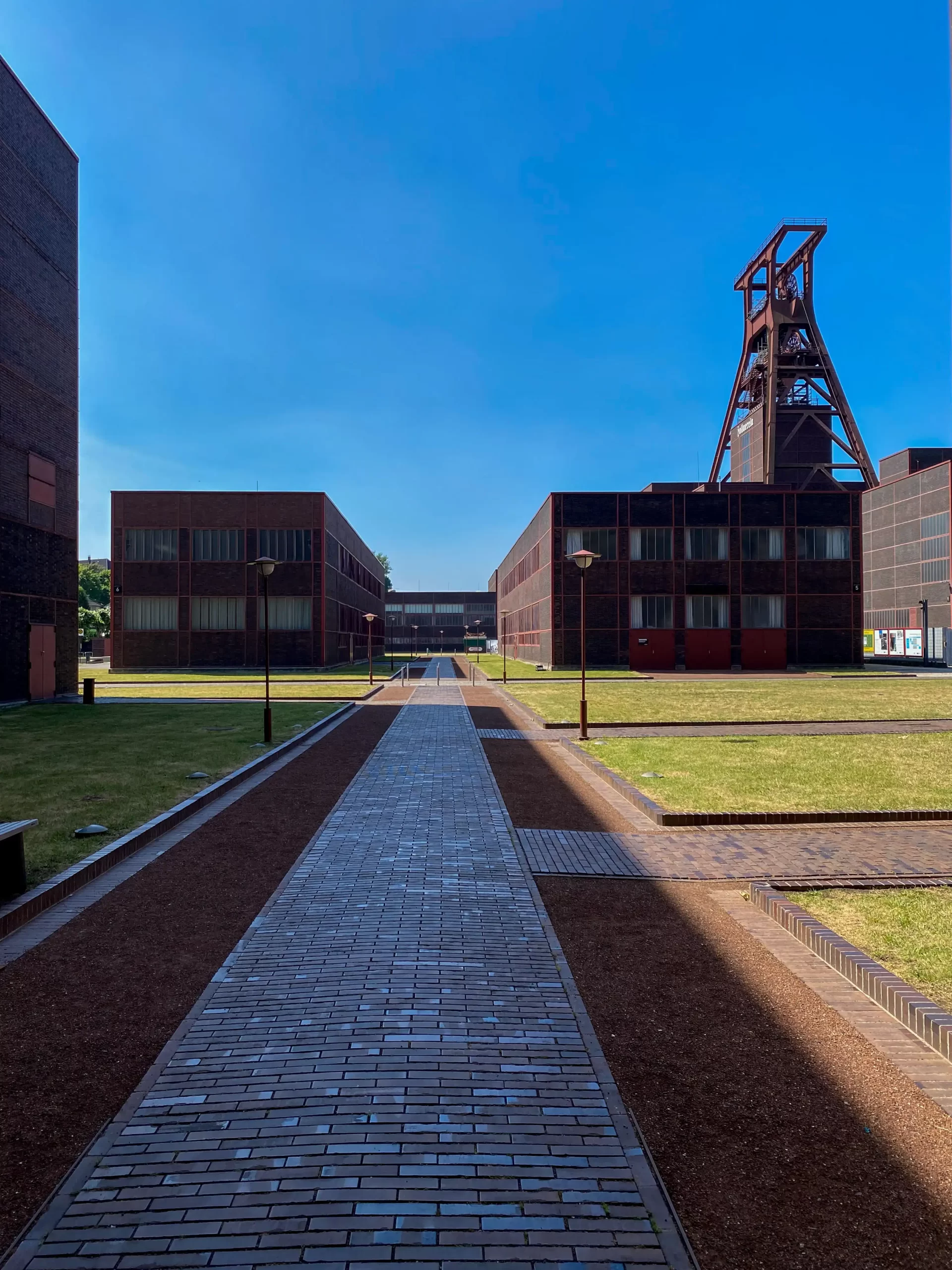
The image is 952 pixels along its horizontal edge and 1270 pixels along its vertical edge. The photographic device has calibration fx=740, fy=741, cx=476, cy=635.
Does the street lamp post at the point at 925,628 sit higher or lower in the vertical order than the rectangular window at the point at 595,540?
lower

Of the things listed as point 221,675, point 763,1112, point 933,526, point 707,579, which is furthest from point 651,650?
point 763,1112

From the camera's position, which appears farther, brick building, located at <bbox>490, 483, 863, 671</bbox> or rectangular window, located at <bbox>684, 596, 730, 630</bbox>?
rectangular window, located at <bbox>684, 596, 730, 630</bbox>

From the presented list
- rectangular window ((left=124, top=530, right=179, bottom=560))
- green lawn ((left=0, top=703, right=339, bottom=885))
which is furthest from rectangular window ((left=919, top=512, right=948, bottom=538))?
rectangular window ((left=124, top=530, right=179, bottom=560))

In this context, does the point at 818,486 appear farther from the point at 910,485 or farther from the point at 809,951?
the point at 809,951

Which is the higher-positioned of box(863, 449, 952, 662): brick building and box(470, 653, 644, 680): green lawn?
box(863, 449, 952, 662): brick building

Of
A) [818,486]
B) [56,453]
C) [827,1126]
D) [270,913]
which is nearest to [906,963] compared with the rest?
[827,1126]

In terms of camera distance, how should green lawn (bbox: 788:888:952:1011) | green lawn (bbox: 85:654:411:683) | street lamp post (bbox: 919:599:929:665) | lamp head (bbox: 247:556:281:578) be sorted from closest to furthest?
green lawn (bbox: 788:888:952:1011), lamp head (bbox: 247:556:281:578), green lawn (bbox: 85:654:411:683), street lamp post (bbox: 919:599:929:665)

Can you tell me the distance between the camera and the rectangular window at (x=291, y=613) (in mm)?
49062

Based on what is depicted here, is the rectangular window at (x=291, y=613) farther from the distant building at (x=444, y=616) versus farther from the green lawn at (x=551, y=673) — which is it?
the distant building at (x=444, y=616)

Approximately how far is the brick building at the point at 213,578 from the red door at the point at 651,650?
2052 cm

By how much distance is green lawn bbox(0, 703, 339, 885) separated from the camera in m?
8.59

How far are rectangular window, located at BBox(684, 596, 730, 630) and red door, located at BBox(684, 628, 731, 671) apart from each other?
1.21 ft

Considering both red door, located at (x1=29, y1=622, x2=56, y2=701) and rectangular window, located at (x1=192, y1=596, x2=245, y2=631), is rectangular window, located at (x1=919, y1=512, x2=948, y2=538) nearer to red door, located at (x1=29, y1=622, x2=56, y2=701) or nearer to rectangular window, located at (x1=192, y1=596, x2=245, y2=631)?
rectangular window, located at (x1=192, y1=596, x2=245, y2=631)

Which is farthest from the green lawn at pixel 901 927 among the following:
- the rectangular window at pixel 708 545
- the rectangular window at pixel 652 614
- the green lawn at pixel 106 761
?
the rectangular window at pixel 708 545
